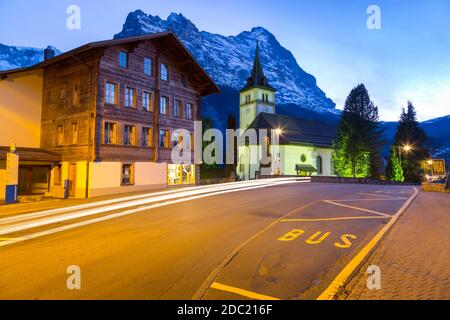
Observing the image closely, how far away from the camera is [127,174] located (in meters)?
23.4

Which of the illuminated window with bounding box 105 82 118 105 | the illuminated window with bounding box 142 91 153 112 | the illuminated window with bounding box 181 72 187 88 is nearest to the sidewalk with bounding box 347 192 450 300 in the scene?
the illuminated window with bounding box 105 82 118 105

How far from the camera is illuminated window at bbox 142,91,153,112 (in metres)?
24.6

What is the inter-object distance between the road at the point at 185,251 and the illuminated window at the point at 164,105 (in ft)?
48.6

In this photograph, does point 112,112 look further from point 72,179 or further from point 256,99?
point 256,99

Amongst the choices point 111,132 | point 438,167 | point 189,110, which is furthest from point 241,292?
point 189,110

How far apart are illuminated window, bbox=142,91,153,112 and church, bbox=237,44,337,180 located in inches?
910

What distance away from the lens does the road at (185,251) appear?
193 inches

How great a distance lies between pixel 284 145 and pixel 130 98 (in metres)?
32.4

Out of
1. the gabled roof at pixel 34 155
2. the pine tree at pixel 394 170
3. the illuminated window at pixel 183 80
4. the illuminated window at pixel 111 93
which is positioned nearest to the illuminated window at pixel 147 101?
the illuminated window at pixel 111 93

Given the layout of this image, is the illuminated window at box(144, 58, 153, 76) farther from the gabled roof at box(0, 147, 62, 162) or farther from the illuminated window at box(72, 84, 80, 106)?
the gabled roof at box(0, 147, 62, 162)

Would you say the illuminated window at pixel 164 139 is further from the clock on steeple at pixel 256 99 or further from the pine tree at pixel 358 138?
the clock on steeple at pixel 256 99

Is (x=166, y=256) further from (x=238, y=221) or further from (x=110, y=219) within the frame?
(x=110, y=219)
